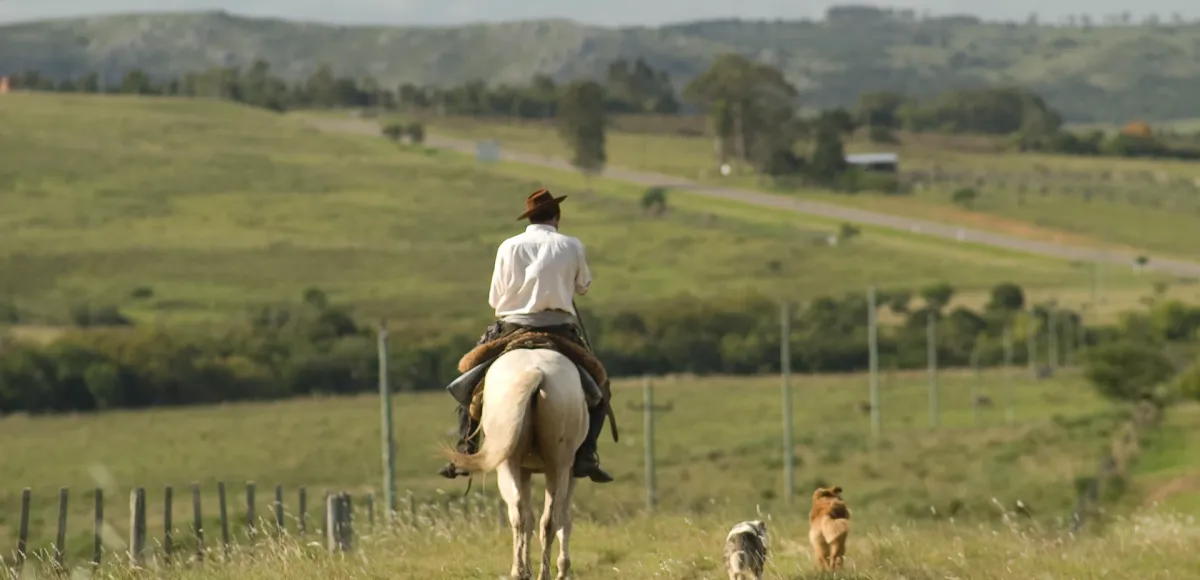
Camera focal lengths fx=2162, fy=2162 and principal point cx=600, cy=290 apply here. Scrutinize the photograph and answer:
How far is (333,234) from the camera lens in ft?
389

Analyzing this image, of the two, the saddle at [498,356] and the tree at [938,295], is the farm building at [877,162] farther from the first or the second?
the saddle at [498,356]

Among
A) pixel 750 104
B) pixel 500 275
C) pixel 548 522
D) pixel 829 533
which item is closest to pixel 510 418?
pixel 548 522

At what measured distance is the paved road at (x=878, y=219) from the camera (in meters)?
120

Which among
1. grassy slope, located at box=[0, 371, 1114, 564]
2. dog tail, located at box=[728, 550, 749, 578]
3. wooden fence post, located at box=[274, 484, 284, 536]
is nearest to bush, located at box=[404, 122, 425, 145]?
grassy slope, located at box=[0, 371, 1114, 564]

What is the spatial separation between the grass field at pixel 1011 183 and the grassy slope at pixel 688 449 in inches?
1970

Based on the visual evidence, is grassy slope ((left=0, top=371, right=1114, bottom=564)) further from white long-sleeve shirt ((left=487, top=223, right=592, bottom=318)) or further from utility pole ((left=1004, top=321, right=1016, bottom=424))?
white long-sleeve shirt ((left=487, top=223, right=592, bottom=318))

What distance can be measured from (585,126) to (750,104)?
10.9m

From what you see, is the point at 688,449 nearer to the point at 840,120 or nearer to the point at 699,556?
the point at 699,556

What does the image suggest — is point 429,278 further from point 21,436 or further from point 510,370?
point 510,370

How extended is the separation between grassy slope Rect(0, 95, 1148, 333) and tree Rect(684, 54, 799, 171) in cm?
963

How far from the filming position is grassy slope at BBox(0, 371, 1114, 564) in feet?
138

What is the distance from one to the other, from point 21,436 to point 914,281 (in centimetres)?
5224

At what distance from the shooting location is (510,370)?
12820 mm

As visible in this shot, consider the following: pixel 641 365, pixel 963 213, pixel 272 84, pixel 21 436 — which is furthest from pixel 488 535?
pixel 272 84
